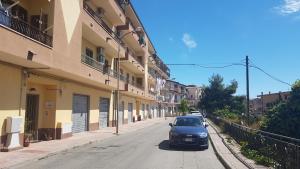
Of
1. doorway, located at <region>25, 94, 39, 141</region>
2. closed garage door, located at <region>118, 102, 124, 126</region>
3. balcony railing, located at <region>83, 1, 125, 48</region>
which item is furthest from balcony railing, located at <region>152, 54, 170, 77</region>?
doorway, located at <region>25, 94, 39, 141</region>

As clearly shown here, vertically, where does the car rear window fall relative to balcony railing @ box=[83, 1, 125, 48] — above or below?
below

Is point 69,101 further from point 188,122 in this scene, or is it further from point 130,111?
point 130,111

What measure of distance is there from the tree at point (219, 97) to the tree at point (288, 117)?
49929mm

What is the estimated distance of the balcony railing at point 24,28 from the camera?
13.4 meters

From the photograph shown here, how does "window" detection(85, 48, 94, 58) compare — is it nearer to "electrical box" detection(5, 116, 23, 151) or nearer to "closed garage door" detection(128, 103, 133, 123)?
"electrical box" detection(5, 116, 23, 151)

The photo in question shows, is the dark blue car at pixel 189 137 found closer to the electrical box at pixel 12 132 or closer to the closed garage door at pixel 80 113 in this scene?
the electrical box at pixel 12 132

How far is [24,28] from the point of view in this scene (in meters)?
15.6

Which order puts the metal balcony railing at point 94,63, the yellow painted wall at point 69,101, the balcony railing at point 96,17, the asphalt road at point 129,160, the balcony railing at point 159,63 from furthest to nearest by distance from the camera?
the balcony railing at point 159,63 < the metal balcony railing at point 94,63 < the balcony railing at point 96,17 < the yellow painted wall at point 69,101 < the asphalt road at point 129,160

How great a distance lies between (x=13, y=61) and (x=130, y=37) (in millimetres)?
28631

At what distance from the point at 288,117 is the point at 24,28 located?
1120cm

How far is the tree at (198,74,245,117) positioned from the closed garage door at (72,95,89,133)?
40407mm

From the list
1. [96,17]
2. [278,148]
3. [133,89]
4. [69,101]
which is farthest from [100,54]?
[278,148]

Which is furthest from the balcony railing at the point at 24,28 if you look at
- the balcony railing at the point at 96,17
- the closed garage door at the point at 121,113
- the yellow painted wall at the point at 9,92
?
the closed garage door at the point at 121,113

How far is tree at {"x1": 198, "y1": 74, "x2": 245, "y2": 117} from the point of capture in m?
65.4
